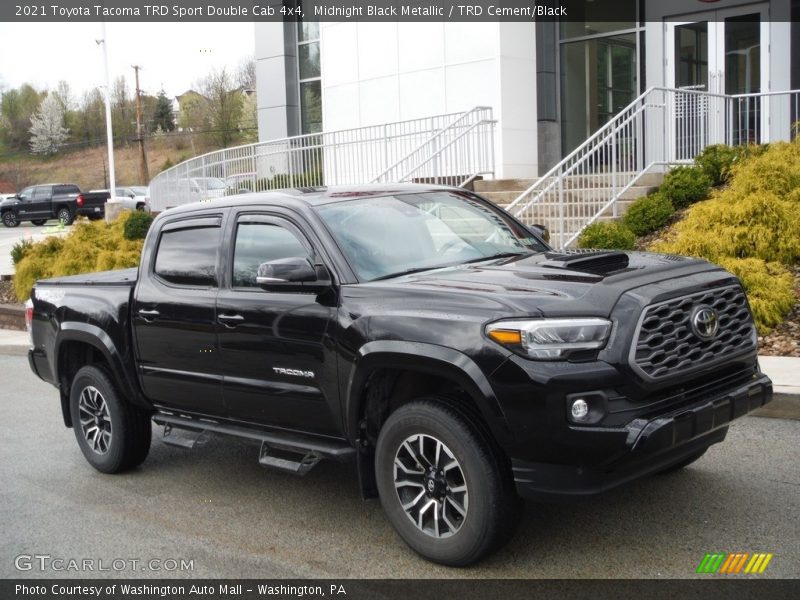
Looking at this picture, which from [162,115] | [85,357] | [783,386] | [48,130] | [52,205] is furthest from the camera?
[162,115]

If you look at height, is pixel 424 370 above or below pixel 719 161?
below

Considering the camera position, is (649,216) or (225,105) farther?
(225,105)

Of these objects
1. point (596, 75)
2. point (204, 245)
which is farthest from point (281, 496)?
point (596, 75)

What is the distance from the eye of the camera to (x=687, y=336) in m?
4.46

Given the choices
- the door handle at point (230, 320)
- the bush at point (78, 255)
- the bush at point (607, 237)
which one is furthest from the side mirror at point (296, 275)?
the bush at point (78, 255)

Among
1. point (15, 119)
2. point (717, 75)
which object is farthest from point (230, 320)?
point (15, 119)

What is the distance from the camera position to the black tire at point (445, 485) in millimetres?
4355

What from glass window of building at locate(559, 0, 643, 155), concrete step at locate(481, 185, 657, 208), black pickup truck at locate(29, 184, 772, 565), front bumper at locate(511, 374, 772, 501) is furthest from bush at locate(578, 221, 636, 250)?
glass window of building at locate(559, 0, 643, 155)

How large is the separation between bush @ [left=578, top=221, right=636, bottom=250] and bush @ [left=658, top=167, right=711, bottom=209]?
1.45m

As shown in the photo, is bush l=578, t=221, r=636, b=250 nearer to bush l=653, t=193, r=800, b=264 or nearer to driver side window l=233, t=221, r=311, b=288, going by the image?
bush l=653, t=193, r=800, b=264

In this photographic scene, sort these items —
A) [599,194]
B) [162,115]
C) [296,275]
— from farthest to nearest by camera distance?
[162,115] < [599,194] < [296,275]

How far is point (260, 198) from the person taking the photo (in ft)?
19.1

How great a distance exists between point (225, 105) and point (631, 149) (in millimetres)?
83314

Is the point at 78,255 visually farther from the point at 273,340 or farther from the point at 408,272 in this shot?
the point at 408,272
